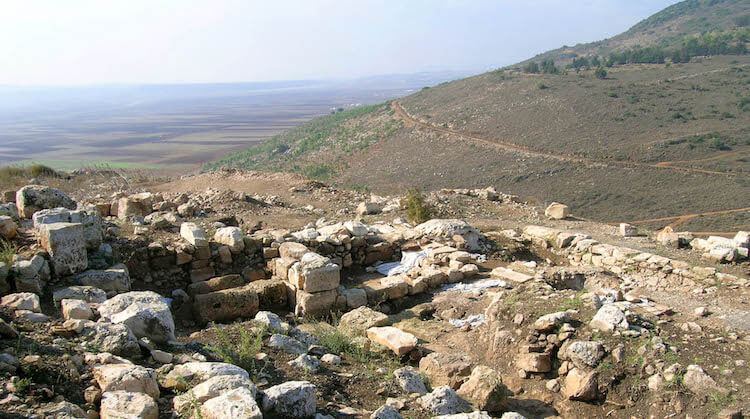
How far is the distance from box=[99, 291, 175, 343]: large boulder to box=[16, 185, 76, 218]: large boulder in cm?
460

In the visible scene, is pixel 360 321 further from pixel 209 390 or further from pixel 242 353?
pixel 209 390

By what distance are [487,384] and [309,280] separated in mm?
3388

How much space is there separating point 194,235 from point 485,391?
588 cm

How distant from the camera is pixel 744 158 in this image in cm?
2967

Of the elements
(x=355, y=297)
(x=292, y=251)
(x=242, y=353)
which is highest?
(x=242, y=353)

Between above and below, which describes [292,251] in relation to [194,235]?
below

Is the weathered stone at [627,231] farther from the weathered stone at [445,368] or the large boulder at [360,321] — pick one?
the weathered stone at [445,368]

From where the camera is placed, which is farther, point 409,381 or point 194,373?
point 409,381

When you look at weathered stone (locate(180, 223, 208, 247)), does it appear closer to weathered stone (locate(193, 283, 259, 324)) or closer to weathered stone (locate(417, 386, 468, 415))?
weathered stone (locate(193, 283, 259, 324))

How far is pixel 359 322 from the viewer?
6473 mm

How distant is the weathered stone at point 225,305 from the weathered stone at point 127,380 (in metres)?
3.07

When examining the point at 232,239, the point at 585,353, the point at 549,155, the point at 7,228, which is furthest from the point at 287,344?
the point at 549,155

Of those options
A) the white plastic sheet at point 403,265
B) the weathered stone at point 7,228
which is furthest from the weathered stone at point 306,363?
the weathered stone at point 7,228

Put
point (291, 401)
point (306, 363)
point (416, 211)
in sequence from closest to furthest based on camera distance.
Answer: point (291, 401), point (306, 363), point (416, 211)
